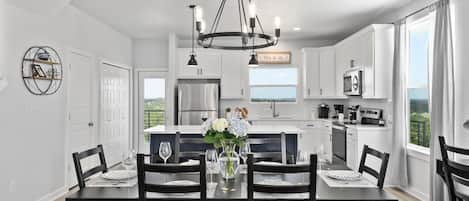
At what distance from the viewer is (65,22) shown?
193 inches

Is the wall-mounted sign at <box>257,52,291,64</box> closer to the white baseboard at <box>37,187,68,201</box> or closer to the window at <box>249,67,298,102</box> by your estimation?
the window at <box>249,67,298,102</box>

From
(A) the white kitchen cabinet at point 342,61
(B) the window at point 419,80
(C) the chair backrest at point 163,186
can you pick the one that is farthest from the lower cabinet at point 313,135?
(C) the chair backrest at point 163,186

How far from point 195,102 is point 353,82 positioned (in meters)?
3.01

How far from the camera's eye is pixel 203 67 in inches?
295

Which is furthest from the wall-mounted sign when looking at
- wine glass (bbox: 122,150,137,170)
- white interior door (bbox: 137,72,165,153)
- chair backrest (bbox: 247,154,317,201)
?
chair backrest (bbox: 247,154,317,201)

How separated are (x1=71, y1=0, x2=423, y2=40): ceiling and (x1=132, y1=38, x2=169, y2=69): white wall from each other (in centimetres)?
66

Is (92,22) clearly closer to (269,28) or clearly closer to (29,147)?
(29,147)

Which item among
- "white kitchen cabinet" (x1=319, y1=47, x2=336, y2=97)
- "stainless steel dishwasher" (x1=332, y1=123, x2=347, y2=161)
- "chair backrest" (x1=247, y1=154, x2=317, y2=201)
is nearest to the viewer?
"chair backrest" (x1=247, y1=154, x2=317, y2=201)

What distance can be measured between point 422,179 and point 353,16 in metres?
2.62

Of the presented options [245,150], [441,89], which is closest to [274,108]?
[441,89]

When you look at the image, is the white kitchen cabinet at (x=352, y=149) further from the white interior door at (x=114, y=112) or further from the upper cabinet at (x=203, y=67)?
the white interior door at (x=114, y=112)

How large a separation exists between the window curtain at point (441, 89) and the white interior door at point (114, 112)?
16.2 ft

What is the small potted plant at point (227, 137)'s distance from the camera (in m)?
2.34

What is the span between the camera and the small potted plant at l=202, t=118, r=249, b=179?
234cm
